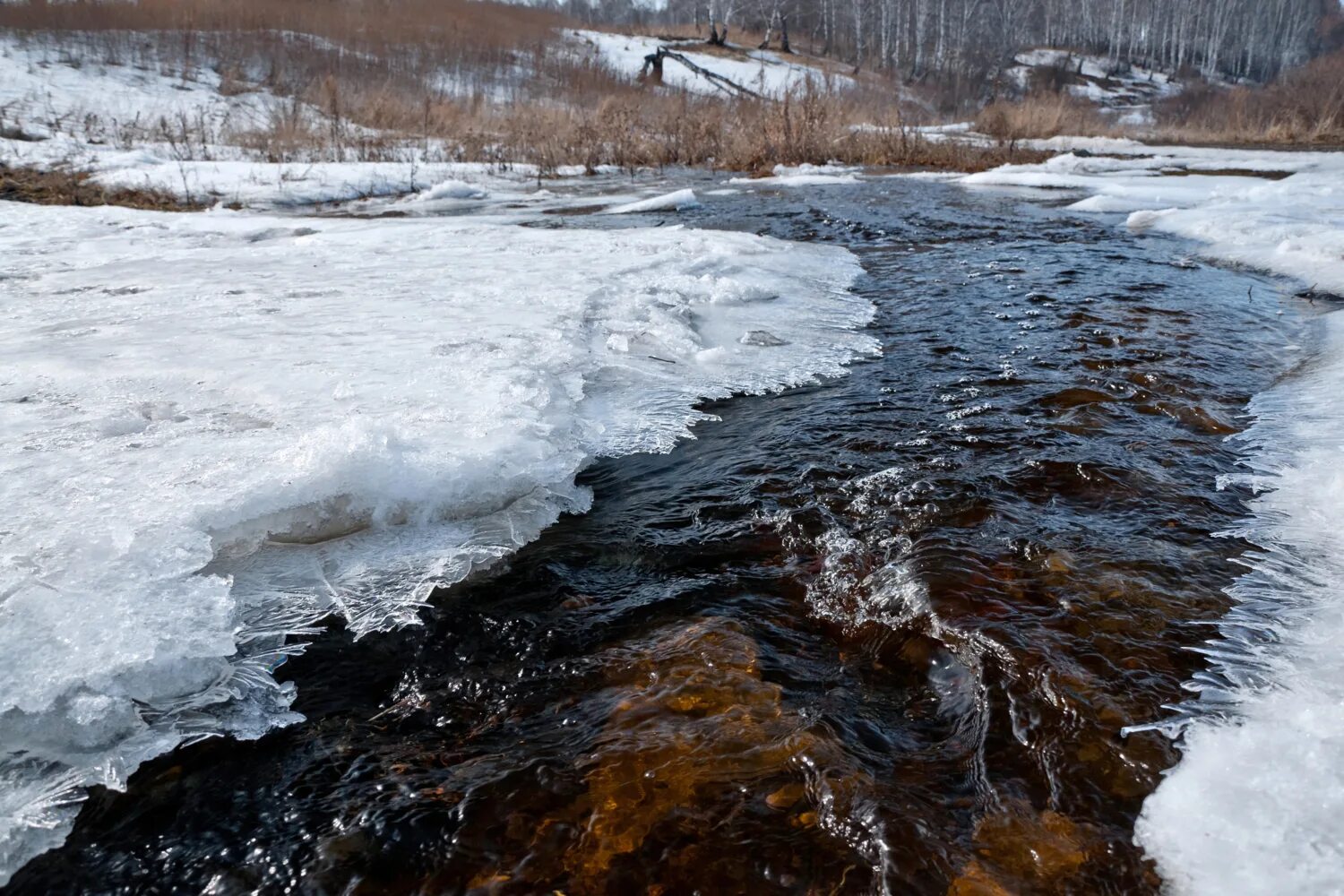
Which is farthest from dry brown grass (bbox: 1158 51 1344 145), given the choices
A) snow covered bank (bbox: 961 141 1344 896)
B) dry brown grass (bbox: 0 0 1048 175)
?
snow covered bank (bbox: 961 141 1344 896)

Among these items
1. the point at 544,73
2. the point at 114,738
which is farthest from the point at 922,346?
the point at 544,73

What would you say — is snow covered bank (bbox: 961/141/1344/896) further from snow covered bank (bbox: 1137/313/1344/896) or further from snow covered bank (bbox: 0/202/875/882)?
snow covered bank (bbox: 0/202/875/882)

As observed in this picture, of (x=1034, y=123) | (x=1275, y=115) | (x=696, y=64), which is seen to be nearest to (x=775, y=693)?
(x=1034, y=123)

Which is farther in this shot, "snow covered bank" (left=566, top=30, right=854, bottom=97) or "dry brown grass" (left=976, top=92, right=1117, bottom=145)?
"snow covered bank" (left=566, top=30, right=854, bottom=97)

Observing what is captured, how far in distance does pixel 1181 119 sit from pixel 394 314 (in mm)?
23087

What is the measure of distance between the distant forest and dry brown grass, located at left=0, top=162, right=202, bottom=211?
2602cm

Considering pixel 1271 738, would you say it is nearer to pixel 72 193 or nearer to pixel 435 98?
pixel 72 193

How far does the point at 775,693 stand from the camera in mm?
1235

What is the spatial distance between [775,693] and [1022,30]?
44222mm

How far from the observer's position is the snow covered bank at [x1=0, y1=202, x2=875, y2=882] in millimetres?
1100

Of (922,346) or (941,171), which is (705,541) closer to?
(922,346)

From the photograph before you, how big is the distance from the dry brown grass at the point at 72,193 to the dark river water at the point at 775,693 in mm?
7461

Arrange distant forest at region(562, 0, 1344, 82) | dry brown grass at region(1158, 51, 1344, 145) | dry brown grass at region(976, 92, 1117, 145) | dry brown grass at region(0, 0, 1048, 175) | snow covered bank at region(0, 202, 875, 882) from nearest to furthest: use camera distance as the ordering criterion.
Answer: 1. snow covered bank at region(0, 202, 875, 882)
2. dry brown grass at region(0, 0, 1048, 175)
3. dry brown grass at region(1158, 51, 1344, 145)
4. dry brown grass at region(976, 92, 1117, 145)
5. distant forest at region(562, 0, 1344, 82)

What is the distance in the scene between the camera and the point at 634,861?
96cm
